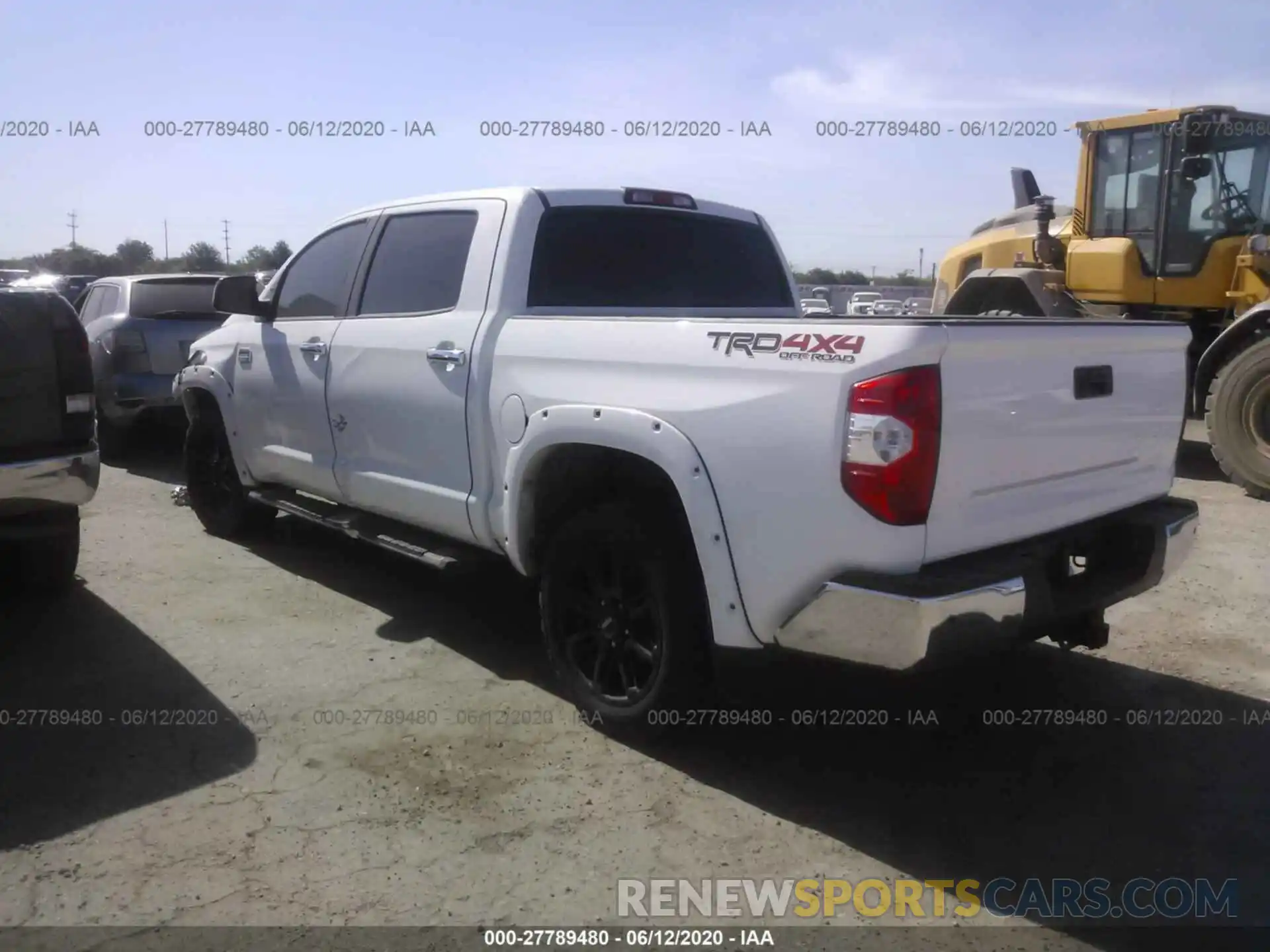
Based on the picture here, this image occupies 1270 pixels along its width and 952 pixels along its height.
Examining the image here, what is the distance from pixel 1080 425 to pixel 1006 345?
1.77ft

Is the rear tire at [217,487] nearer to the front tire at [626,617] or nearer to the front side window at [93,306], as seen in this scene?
the front tire at [626,617]

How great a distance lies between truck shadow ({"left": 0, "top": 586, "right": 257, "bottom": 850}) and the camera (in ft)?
11.2

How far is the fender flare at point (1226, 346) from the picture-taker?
816 cm

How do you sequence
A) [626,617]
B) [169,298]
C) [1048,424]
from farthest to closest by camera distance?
1. [169,298]
2. [626,617]
3. [1048,424]

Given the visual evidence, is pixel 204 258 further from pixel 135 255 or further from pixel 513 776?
pixel 513 776

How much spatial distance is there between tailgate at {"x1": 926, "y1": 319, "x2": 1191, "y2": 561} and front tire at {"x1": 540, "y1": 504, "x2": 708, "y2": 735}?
897 mm

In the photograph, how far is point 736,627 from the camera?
3234 millimetres

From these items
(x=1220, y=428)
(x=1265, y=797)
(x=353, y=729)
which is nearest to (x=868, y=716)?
(x=1265, y=797)

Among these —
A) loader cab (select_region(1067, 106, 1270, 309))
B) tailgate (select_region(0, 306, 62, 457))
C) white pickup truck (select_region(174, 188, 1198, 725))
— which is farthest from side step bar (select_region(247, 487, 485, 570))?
loader cab (select_region(1067, 106, 1270, 309))

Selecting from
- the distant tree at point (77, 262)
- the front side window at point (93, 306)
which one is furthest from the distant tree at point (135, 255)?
the front side window at point (93, 306)

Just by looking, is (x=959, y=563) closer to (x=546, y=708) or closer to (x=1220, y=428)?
(x=546, y=708)

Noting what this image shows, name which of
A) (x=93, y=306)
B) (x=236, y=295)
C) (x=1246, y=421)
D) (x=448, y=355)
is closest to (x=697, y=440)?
(x=448, y=355)

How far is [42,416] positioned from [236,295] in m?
1.46

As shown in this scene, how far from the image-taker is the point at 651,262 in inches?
184
